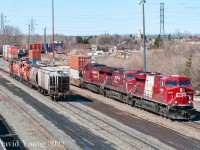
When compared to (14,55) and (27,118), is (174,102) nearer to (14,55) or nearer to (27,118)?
(27,118)

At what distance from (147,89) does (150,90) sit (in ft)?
2.27

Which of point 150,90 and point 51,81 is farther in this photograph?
point 51,81

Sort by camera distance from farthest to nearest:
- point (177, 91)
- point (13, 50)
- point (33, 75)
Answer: point (13, 50) → point (33, 75) → point (177, 91)

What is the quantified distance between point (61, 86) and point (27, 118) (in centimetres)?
979

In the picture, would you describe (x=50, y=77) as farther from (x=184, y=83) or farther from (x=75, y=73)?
(x=184, y=83)

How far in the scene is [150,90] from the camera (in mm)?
30781

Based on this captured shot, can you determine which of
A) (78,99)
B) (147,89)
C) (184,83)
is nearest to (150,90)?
(147,89)

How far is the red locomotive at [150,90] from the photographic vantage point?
27.6m

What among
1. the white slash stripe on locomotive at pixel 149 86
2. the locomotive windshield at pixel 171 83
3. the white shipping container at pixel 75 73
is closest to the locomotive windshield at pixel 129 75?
the white slash stripe on locomotive at pixel 149 86

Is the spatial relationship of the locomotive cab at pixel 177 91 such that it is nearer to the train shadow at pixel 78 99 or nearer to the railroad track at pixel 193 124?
the railroad track at pixel 193 124

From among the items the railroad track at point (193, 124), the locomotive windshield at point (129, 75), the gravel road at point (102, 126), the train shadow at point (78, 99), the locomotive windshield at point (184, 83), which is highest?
the locomotive windshield at point (129, 75)

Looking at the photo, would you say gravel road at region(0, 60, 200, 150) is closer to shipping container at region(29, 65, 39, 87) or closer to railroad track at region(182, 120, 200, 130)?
railroad track at region(182, 120, 200, 130)

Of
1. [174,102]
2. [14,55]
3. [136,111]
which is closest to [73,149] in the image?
[174,102]

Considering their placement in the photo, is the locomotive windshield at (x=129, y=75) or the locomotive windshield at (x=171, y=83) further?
Answer: the locomotive windshield at (x=129, y=75)
